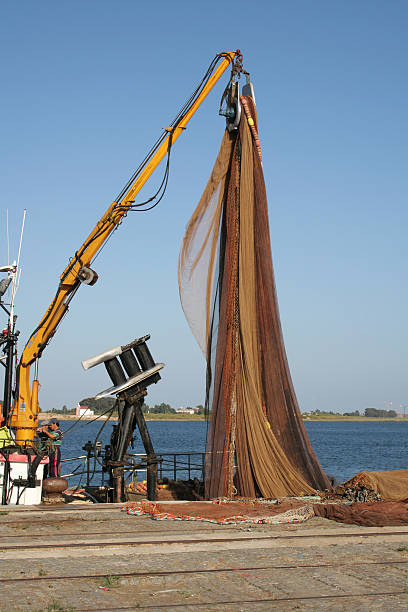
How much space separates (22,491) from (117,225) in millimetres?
6337

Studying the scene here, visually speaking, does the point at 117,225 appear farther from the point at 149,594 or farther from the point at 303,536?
the point at 149,594

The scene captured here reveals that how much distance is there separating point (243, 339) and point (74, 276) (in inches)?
176

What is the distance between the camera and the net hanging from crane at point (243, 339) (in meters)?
13.5

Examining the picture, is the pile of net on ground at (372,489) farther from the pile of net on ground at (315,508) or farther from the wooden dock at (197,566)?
the wooden dock at (197,566)

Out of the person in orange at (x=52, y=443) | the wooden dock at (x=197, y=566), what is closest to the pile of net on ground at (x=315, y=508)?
the wooden dock at (x=197, y=566)

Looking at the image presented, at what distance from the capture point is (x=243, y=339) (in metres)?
14.0

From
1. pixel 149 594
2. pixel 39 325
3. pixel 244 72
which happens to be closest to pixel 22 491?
pixel 39 325

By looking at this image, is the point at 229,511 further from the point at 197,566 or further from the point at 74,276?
the point at 74,276

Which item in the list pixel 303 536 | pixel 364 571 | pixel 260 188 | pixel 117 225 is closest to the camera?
pixel 364 571

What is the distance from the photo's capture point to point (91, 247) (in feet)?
53.1

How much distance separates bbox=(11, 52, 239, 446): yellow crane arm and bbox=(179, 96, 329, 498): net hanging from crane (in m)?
1.61

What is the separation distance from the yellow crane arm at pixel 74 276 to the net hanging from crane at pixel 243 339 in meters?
1.61

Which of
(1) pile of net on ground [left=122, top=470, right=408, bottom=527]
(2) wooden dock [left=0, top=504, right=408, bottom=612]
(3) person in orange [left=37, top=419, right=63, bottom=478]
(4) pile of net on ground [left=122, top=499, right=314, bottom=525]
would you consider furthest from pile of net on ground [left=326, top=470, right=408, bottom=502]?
(3) person in orange [left=37, top=419, right=63, bottom=478]

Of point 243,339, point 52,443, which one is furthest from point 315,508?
point 52,443
